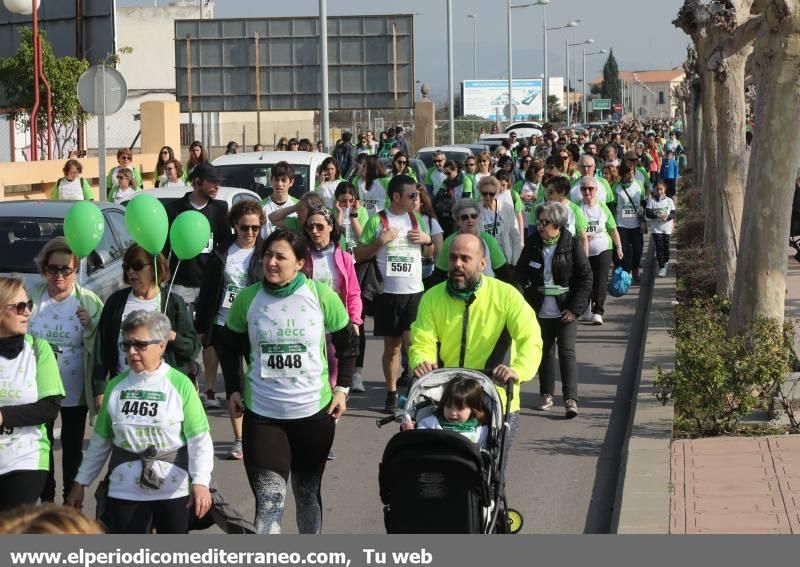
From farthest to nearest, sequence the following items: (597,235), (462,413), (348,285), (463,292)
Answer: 1. (597,235)
2. (348,285)
3. (463,292)
4. (462,413)

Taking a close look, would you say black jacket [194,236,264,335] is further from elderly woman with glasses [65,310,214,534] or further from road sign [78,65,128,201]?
road sign [78,65,128,201]

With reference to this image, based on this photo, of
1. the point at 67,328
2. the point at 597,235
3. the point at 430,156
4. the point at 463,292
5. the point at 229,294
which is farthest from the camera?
the point at 430,156

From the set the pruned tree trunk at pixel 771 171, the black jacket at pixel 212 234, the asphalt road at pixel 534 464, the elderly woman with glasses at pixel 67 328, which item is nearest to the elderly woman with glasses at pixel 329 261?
the asphalt road at pixel 534 464

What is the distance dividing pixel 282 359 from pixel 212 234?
548 centimetres

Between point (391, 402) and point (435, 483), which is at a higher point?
point (435, 483)

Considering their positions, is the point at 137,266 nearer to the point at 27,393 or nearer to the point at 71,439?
the point at 71,439

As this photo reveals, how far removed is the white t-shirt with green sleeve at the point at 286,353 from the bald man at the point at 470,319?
0.48 metres

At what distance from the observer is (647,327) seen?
1571 cm

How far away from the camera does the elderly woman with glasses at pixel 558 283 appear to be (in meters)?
11.7

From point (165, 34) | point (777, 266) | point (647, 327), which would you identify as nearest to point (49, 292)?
point (777, 266)

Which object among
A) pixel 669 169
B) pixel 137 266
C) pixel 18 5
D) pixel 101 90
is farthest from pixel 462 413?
pixel 669 169

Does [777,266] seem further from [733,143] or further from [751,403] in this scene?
[733,143]

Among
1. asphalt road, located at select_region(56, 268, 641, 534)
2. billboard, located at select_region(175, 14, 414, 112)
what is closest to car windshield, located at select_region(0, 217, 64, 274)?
asphalt road, located at select_region(56, 268, 641, 534)

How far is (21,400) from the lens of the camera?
22.1ft
